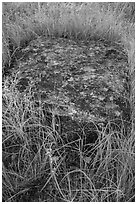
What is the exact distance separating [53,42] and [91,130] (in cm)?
121

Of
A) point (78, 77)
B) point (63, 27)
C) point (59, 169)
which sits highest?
point (63, 27)

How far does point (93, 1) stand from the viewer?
3.67 meters

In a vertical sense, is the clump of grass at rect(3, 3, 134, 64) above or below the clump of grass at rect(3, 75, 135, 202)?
above

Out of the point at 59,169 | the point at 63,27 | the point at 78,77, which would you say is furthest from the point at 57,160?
the point at 63,27

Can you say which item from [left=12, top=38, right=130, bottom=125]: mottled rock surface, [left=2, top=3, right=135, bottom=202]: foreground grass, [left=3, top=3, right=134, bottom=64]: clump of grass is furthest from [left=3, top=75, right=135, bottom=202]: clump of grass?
[left=3, top=3, right=134, bottom=64]: clump of grass

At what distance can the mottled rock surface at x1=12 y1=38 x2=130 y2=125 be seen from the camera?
2.26 m

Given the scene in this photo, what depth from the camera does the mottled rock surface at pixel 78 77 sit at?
2.26 m

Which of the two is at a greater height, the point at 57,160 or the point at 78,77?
the point at 78,77

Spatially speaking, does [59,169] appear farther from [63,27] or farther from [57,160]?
[63,27]

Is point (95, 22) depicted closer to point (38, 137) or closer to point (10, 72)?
point (10, 72)

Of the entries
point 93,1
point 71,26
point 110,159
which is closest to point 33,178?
point 110,159

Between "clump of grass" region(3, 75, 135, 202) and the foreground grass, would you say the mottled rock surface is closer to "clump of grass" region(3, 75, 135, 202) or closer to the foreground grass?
the foreground grass

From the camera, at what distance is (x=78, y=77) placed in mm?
2527

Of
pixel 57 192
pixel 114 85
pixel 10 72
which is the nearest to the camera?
pixel 57 192
